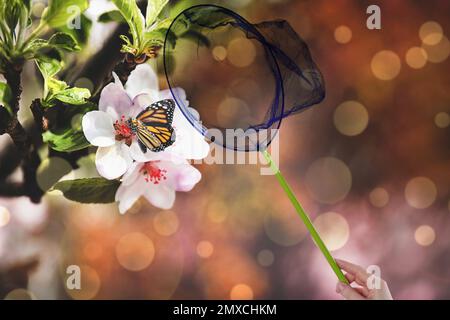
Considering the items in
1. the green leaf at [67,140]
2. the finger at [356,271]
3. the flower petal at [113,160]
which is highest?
the green leaf at [67,140]

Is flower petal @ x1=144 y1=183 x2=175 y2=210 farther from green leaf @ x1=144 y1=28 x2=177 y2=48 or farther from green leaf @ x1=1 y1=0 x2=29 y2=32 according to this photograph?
green leaf @ x1=1 y1=0 x2=29 y2=32

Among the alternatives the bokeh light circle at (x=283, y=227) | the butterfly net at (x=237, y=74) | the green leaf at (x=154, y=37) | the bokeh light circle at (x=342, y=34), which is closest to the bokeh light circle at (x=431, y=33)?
the bokeh light circle at (x=342, y=34)

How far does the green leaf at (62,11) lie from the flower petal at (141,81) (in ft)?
0.75

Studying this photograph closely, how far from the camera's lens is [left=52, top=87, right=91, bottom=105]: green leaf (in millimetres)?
1479

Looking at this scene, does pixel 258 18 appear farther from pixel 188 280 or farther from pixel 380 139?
pixel 188 280

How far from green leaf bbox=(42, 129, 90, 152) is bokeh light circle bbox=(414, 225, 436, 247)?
987 mm

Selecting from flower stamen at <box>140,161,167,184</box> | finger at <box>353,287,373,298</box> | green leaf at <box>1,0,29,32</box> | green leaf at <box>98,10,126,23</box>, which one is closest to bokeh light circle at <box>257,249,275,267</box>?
finger at <box>353,287,373,298</box>

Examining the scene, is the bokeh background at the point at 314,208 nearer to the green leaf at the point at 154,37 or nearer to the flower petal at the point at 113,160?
the flower petal at the point at 113,160

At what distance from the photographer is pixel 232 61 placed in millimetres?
1420

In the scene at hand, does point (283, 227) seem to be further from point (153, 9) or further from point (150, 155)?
point (153, 9)

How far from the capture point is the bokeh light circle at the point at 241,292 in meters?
1.53

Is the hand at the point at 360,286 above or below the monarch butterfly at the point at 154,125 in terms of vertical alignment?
below

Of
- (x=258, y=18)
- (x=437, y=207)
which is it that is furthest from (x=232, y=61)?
(x=437, y=207)

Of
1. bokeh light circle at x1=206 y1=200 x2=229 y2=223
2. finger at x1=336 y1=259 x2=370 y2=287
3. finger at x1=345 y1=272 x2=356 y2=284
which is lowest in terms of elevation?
finger at x1=345 y1=272 x2=356 y2=284
